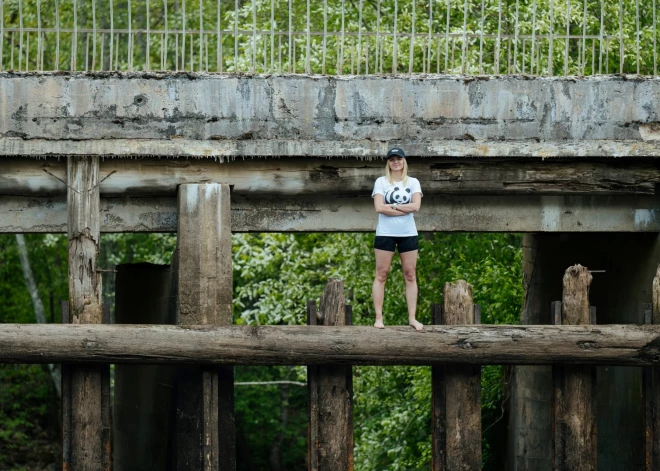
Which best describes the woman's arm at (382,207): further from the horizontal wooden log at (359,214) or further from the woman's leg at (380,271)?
the horizontal wooden log at (359,214)

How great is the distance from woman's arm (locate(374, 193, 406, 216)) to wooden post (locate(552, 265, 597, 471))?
131 centimetres

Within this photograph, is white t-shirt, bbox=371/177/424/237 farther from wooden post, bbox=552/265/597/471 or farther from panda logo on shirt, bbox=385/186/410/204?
wooden post, bbox=552/265/597/471

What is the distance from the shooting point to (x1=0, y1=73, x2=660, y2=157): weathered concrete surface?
30.8 ft

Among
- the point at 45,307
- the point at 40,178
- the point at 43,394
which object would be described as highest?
the point at 40,178

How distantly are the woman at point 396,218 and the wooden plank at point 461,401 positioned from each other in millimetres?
287

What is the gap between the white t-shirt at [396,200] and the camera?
29.8 feet

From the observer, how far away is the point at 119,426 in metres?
12.5

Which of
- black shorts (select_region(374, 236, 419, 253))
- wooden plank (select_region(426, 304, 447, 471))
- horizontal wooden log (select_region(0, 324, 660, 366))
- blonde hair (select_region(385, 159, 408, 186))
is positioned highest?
blonde hair (select_region(385, 159, 408, 186))

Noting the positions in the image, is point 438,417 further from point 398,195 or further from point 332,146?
point 332,146

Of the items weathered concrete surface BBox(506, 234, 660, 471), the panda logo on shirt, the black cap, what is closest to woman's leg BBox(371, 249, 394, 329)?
the panda logo on shirt

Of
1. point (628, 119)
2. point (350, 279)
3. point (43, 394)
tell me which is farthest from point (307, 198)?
point (43, 394)

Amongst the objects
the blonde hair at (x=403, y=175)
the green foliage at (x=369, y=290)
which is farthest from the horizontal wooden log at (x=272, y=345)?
the green foliage at (x=369, y=290)

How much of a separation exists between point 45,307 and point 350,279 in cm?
979

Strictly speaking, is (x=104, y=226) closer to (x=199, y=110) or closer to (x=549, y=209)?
(x=199, y=110)
